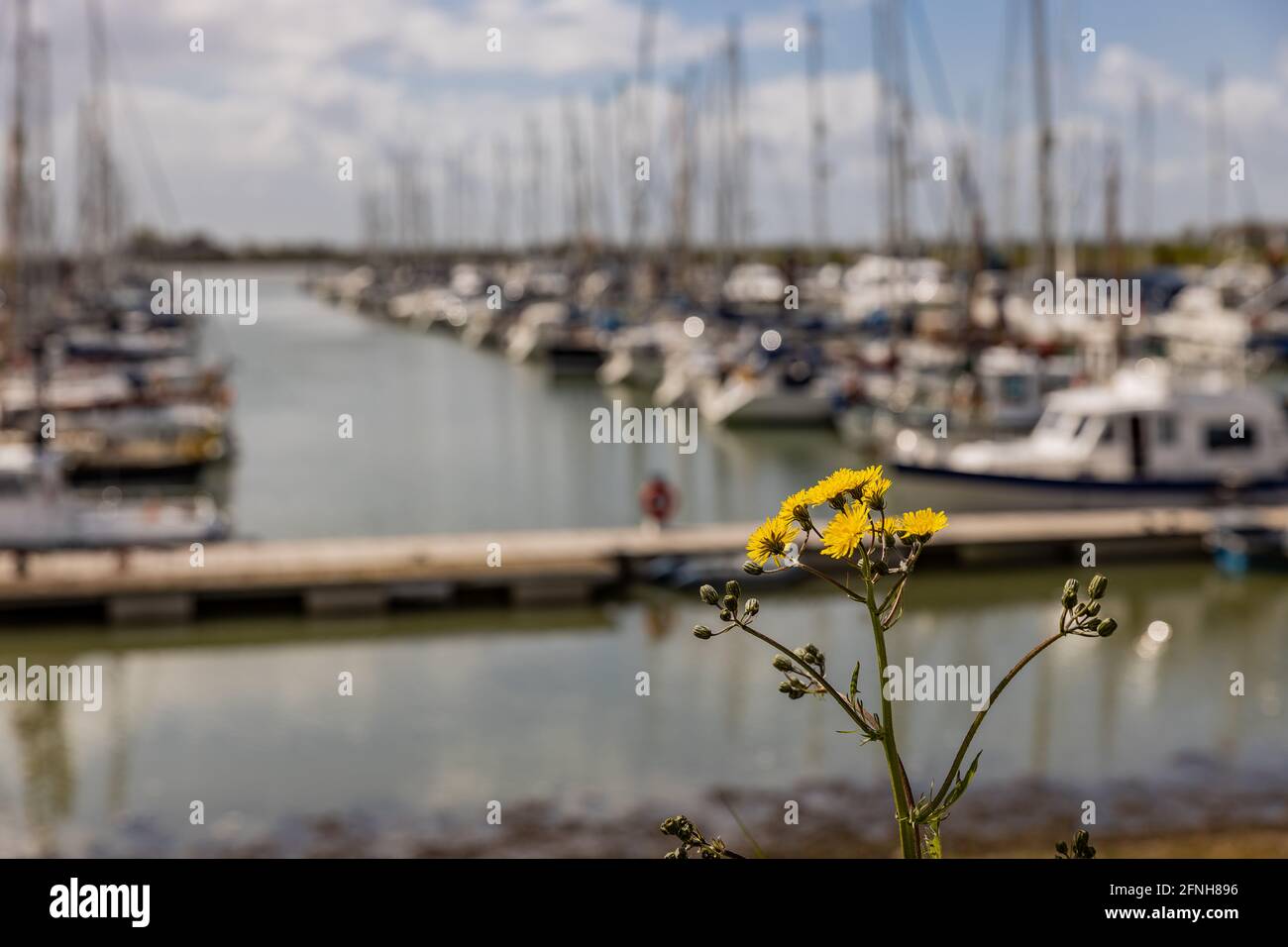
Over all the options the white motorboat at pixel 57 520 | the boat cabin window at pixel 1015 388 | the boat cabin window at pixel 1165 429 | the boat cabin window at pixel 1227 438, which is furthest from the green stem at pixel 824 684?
the boat cabin window at pixel 1015 388

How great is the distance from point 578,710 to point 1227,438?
14925 millimetres

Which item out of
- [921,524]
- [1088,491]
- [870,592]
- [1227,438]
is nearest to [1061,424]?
[1088,491]

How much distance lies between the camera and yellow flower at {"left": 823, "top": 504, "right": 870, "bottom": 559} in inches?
90.8

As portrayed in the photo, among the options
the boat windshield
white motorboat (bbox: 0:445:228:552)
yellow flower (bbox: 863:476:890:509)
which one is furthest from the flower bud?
the boat windshield

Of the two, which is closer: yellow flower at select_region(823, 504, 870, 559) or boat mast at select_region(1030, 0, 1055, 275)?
yellow flower at select_region(823, 504, 870, 559)

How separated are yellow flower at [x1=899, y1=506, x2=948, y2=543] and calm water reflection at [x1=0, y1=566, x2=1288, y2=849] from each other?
12494mm

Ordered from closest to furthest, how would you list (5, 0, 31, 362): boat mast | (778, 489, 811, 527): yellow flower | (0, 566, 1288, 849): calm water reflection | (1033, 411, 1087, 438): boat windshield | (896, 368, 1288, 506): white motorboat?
(778, 489, 811, 527): yellow flower < (0, 566, 1288, 849): calm water reflection < (896, 368, 1288, 506): white motorboat < (1033, 411, 1087, 438): boat windshield < (5, 0, 31, 362): boat mast

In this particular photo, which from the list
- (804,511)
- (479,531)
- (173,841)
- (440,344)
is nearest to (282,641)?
(173,841)

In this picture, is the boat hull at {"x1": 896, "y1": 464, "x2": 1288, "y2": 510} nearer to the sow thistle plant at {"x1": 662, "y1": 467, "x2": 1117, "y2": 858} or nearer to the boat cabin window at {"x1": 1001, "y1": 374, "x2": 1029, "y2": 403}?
the boat cabin window at {"x1": 1001, "y1": 374, "x2": 1029, "y2": 403}

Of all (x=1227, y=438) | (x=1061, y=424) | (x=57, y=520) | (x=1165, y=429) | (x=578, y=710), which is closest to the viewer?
(x=578, y=710)

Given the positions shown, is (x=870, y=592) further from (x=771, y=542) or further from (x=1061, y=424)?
(x=1061, y=424)

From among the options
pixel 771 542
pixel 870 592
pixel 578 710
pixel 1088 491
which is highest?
pixel 771 542

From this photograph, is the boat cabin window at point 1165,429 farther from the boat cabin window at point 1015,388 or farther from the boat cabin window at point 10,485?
the boat cabin window at point 10,485

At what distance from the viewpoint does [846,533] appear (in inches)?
91.9
